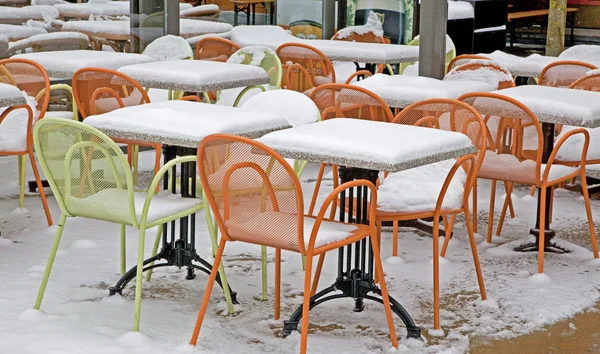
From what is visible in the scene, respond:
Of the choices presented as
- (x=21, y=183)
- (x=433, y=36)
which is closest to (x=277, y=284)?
(x=21, y=183)

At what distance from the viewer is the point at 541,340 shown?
4.45m

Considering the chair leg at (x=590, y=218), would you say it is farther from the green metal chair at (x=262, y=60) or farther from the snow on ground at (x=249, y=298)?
Result: the green metal chair at (x=262, y=60)

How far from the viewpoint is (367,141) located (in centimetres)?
420

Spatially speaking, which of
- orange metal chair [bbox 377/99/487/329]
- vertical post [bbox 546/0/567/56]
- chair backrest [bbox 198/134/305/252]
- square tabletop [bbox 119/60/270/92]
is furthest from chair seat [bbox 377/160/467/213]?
vertical post [bbox 546/0/567/56]

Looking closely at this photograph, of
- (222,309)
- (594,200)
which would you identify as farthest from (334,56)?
(222,309)

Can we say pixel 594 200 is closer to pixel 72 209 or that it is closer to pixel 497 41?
pixel 72 209

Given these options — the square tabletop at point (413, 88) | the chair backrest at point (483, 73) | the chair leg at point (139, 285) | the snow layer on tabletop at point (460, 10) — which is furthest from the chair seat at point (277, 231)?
the snow layer on tabletop at point (460, 10)

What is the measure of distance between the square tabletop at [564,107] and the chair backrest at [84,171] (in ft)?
6.56

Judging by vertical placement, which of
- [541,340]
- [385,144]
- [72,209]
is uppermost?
[385,144]

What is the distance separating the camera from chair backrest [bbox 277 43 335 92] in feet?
25.6

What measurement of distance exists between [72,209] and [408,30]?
681cm

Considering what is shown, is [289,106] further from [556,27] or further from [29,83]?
[556,27]

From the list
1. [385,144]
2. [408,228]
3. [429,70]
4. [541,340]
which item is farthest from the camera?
[429,70]

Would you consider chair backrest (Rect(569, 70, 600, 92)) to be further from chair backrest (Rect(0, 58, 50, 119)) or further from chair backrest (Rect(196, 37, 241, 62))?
chair backrest (Rect(0, 58, 50, 119))
